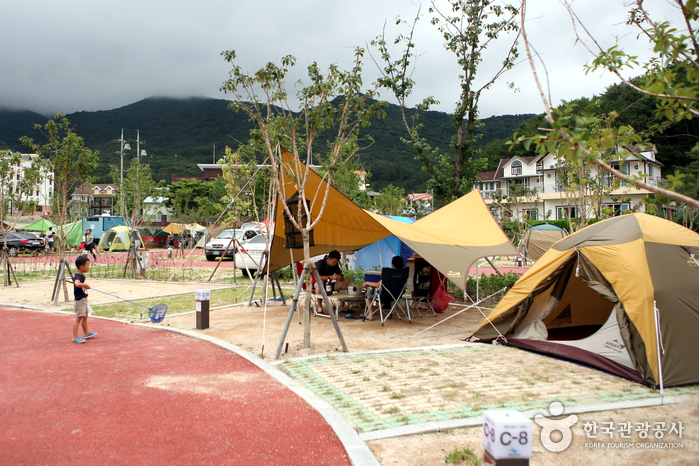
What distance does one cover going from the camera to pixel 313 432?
154 inches

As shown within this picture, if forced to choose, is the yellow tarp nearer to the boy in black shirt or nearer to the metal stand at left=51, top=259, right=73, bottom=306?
the boy in black shirt

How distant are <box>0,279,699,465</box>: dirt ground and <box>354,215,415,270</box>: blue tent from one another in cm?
260

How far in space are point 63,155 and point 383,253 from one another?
8780mm

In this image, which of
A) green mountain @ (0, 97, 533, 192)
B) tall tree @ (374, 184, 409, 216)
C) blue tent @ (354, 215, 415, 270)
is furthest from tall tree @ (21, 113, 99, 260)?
tall tree @ (374, 184, 409, 216)

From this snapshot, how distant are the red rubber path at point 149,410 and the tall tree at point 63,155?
5793mm

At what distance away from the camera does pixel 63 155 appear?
1137cm

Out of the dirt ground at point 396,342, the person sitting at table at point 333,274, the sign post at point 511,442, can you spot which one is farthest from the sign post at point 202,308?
the sign post at point 511,442

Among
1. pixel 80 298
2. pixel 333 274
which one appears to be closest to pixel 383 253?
pixel 333 274

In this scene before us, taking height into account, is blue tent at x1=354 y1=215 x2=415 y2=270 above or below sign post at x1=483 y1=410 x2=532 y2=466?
above

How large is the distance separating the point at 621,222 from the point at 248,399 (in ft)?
18.3

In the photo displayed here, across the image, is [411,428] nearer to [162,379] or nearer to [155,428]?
[155,428]

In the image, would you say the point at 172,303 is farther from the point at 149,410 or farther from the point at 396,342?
the point at 149,410

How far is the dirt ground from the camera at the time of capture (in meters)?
3.55

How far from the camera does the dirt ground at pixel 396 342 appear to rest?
3553 millimetres
